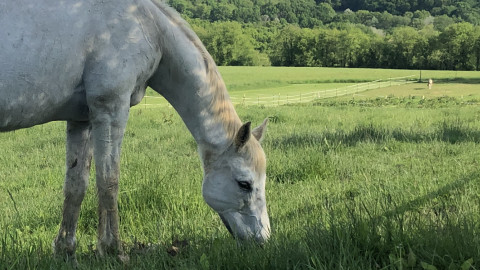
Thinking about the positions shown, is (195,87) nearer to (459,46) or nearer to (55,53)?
(55,53)

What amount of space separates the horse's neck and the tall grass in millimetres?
795

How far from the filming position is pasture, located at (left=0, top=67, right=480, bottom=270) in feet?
8.17

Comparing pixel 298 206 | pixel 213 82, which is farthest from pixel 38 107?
pixel 298 206

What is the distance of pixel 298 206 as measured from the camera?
4648mm

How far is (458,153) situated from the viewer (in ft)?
25.0

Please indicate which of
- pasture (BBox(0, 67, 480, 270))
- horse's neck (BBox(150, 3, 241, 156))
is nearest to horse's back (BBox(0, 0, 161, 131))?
horse's neck (BBox(150, 3, 241, 156))

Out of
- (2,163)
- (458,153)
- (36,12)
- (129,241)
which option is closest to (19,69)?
(36,12)

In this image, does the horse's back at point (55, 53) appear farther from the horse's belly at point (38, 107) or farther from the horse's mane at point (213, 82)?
the horse's mane at point (213, 82)

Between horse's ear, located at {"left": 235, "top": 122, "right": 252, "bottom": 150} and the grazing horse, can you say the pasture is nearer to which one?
the grazing horse

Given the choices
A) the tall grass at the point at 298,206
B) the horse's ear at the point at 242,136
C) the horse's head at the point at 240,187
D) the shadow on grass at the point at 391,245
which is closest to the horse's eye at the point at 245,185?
the horse's head at the point at 240,187

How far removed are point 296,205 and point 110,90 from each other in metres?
2.41

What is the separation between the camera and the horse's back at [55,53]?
2857 millimetres

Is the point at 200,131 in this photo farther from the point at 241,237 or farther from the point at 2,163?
the point at 2,163

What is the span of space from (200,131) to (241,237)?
89 cm
